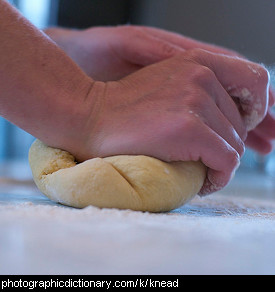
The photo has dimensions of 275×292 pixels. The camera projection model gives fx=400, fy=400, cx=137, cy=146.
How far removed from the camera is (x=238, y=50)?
140 centimetres

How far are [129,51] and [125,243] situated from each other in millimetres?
779

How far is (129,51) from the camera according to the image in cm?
110

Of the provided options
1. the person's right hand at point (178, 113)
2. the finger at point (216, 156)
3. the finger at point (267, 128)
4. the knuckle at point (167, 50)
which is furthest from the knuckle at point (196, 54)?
the finger at point (267, 128)

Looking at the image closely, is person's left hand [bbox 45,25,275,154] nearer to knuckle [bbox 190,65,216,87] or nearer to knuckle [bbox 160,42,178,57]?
knuckle [bbox 160,42,178,57]

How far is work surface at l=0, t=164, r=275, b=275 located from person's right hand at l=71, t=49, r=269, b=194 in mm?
137

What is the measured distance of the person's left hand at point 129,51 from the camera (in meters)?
1.08

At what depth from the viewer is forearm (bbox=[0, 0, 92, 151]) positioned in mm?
666

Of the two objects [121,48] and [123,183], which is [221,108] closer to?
[123,183]

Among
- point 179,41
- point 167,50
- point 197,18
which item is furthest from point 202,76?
point 197,18

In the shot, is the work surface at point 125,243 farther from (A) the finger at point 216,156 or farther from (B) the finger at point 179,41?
(B) the finger at point 179,41

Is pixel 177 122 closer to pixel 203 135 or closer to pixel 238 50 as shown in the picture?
pixel 203 135

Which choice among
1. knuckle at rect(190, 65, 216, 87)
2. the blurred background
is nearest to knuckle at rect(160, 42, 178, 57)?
the blurred background

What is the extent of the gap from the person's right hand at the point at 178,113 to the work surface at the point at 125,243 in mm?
137
